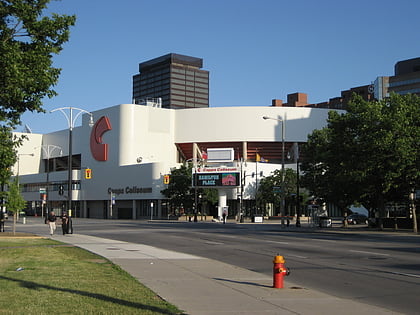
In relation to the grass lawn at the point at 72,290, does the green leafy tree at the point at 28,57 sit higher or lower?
higher

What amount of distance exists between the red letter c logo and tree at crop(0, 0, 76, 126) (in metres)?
90.2

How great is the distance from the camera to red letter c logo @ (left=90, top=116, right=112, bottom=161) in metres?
106

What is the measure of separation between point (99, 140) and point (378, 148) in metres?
76.4

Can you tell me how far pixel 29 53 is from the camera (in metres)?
15.6

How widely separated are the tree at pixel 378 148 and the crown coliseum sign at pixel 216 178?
110ft

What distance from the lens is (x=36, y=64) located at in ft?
51.4

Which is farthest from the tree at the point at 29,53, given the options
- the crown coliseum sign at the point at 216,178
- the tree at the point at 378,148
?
the crown coliseum sign at the point at 216,178

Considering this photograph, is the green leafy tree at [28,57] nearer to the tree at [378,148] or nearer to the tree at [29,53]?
the tree at [29,53]

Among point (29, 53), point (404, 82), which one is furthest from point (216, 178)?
point (404, 82)

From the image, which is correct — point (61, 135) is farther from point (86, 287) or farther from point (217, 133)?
point (86, 287)

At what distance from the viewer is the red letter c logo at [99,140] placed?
106125 millimetres

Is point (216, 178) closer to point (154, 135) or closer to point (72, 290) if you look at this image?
point (154, 135)

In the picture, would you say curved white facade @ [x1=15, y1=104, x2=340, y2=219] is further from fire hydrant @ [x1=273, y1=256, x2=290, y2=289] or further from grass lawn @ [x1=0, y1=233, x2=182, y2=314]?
fire hydrant @ [x1=273, y1=256, x2=290, y2=289]

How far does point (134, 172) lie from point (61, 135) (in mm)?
36103
